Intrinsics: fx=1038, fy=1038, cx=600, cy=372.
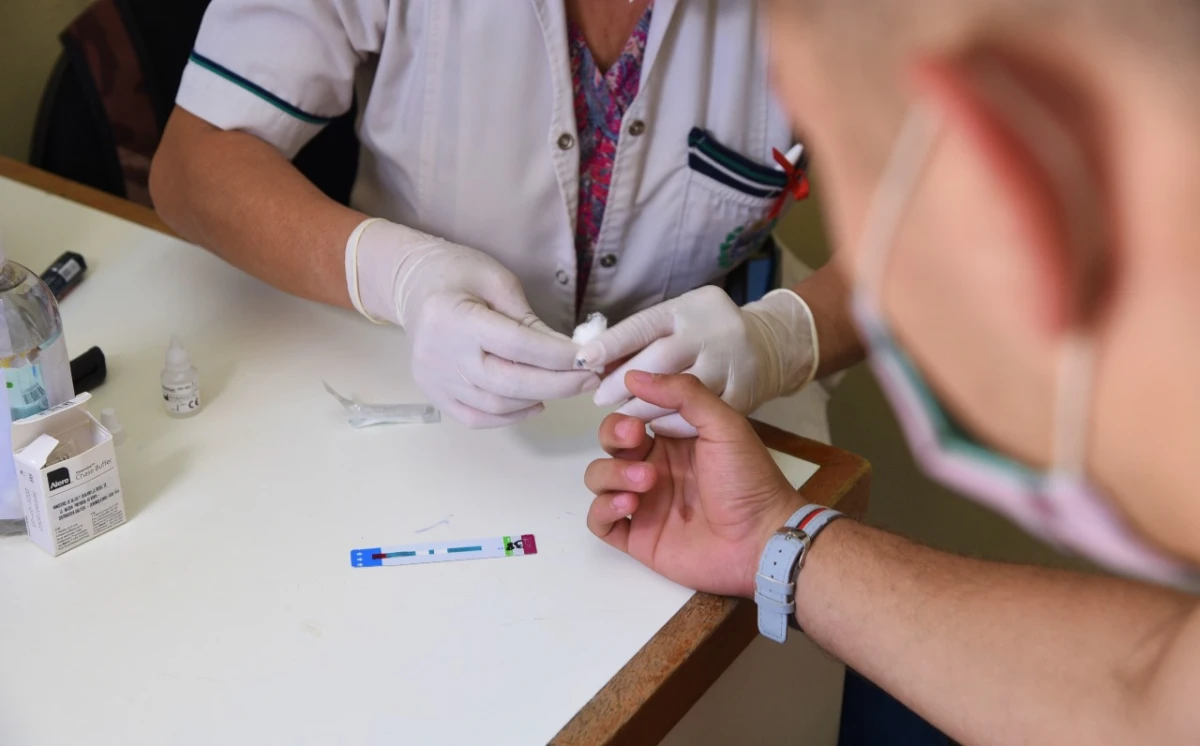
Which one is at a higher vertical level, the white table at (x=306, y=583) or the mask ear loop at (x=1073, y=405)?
the mask ear loop at (x=1073, y=405)

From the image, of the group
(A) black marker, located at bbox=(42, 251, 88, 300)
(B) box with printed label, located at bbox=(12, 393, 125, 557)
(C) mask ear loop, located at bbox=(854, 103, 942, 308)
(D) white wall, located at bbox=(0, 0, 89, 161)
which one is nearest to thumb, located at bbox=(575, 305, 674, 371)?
(B) box with printed label, located at bbox=(12, 393, 125, 557)

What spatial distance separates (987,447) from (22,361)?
2.29 feet

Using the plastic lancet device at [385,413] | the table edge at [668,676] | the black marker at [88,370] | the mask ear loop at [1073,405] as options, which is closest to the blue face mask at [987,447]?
the mask ear loop at [1073,405]

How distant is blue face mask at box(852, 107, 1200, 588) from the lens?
0.12 metres

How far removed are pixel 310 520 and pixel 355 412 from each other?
125mm

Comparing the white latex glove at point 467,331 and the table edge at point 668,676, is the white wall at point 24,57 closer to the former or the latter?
the white latex glove at point 467,331

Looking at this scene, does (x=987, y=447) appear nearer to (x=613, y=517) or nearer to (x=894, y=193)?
(x=894, y=193)

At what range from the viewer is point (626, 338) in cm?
80

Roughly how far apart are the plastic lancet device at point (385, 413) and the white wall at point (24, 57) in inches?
36.0

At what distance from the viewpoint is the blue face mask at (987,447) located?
0.12 metres

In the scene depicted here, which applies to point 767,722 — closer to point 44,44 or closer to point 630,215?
point 630,215

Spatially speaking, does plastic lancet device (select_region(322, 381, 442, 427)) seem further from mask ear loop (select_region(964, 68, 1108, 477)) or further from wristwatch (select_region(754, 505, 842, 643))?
mask ear loop (select_region(964, 68, 1108, 477))

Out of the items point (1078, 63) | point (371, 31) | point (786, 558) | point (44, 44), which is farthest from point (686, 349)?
point (44, 44)

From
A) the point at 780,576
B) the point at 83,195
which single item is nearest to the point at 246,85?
the point at 83,195
